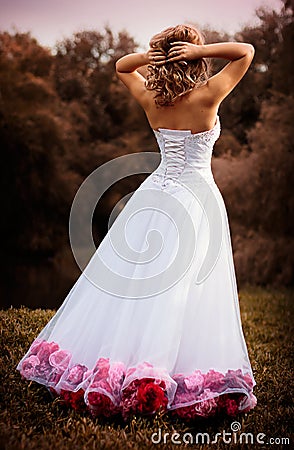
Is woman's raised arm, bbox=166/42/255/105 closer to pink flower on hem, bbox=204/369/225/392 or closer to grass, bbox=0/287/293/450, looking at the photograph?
pink flower on hem, bbox=204/369/225/392

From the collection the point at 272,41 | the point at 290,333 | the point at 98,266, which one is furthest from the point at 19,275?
the point at 98,266

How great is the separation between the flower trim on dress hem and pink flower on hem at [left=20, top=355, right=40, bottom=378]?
14 centimetres

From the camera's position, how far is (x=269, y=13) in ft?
27.1

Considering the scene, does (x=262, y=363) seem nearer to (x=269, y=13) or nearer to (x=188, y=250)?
Answer: (x=188, y=250)

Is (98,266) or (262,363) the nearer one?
(98,266)

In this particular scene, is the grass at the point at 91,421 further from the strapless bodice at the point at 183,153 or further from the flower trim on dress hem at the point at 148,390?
the strapless bodice at the point at 183,153

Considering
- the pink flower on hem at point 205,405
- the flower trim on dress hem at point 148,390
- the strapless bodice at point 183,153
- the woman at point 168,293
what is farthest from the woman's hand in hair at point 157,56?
the pink flower on hem at point 205,405

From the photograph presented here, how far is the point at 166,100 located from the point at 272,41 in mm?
6361

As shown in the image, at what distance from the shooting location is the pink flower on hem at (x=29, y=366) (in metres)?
2.83

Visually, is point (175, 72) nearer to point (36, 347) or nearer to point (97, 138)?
point (36, 347)

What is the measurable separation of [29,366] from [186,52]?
1.62 meters
